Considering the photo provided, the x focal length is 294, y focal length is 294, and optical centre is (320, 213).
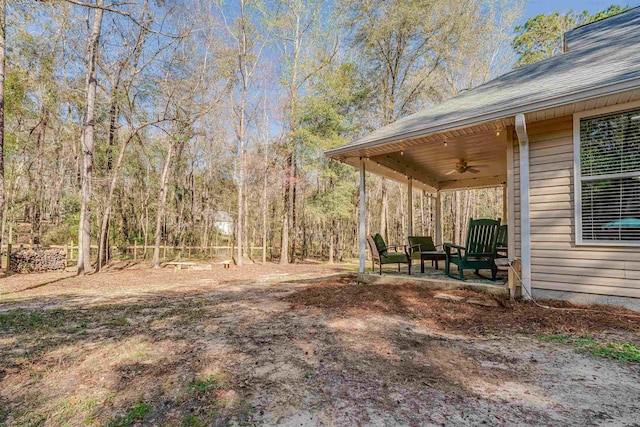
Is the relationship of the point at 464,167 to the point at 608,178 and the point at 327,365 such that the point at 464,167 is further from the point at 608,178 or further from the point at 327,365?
the point at 327,365

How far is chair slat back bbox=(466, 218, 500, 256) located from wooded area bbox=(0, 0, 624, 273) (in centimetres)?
775

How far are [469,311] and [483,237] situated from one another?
63.8 inches

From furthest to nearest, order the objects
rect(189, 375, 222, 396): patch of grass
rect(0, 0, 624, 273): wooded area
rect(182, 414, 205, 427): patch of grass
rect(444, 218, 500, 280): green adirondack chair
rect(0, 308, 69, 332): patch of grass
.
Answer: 1. rect(0, 0, 624, 273): wooded area
2. rect(444, 218, 500, 280): green adirondack chair
3. rect(0, 308, 69, 332): patch of grass
4. rect(189, 375, 222, 396): patch of grass
5. rect(182, 414, 205, 427): patch of grass

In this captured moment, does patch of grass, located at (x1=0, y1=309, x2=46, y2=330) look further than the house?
Yes

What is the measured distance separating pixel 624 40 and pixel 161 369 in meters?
8.53

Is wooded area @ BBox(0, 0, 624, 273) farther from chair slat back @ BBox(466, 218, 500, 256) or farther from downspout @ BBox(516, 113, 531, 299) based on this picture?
downspout @ BBox(516, 113, 531, 299)

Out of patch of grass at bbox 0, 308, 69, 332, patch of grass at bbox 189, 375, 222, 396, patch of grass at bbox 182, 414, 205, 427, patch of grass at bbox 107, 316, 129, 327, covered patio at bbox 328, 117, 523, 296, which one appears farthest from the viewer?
covered patio at bbox 328, 117, 523, 296

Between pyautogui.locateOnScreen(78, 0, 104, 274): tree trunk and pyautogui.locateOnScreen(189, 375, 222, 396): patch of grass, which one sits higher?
pyautogui.locateOnScreen(78, 0, 104, 274): tree trunk

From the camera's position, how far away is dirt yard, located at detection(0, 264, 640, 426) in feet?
5.99

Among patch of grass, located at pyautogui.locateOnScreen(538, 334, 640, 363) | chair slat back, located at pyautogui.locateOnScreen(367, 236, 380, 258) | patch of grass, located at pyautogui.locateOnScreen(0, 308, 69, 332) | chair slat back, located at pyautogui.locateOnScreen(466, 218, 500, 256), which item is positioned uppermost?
chair slat back, located at pyautogui.locateOnScreen(466, 218, 500, 256)

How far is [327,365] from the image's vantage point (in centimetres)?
246

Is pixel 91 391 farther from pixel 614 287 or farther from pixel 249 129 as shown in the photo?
pixel 249 129

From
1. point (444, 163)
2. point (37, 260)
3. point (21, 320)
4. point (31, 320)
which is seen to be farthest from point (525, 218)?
point (37, 260)

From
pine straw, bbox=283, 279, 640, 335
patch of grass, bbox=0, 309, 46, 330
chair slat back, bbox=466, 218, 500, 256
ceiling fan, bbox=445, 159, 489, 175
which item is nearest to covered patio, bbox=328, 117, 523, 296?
ceiling fan, bbox=445, 159, 489, 175
